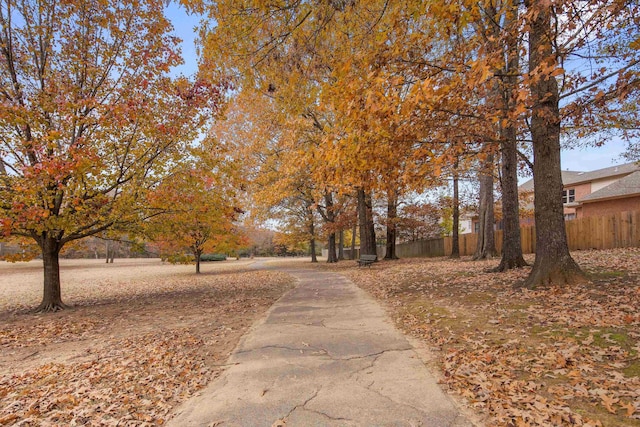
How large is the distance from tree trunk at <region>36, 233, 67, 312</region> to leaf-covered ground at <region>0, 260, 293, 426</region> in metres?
0.46

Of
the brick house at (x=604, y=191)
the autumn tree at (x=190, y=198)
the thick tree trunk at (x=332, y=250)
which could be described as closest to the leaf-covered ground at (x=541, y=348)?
the autumn tree at (x=190, y=198)

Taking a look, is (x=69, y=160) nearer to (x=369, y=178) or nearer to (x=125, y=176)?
(x=125, y=176)

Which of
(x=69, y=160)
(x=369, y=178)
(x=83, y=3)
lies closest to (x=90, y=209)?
(x=69, y=160)

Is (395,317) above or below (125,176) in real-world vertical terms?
below

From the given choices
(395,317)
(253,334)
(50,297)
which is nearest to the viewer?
(253,334)

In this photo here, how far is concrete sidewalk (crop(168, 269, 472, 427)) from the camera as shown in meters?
2.98

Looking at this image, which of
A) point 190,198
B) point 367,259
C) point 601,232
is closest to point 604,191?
point 601,232

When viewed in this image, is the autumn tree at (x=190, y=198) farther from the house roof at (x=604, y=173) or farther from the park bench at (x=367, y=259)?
the house roof at (x=604, y=173)

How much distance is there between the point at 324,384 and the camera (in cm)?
362

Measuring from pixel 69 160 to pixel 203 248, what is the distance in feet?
46.3

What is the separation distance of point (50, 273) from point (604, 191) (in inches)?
1129

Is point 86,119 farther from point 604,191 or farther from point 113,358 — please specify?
point 604,191

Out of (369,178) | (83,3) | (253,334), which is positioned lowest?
(253,334)

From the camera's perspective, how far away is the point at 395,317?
6.43 metres
